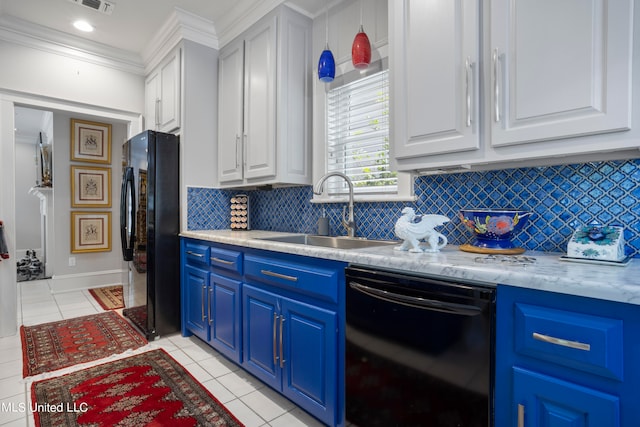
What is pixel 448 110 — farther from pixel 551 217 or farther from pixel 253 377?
pixel 253 377

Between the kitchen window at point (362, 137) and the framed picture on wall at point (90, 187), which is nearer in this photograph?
the kitchen window at point (362, 137)

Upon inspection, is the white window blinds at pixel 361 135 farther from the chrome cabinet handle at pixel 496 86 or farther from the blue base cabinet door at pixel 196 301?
the blue base cabinet door at pixel 196 301

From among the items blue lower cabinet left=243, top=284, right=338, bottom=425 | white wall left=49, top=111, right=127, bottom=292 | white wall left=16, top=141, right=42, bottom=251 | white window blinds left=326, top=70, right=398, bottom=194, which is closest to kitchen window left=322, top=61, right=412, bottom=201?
white window blinds left=326, top=70, right=398, bottom=194

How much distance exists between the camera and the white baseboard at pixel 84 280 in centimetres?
430

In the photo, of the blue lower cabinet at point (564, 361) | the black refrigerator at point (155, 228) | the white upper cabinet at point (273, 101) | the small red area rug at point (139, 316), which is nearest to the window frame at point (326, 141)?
the white upper cabinet at point (273, 101)

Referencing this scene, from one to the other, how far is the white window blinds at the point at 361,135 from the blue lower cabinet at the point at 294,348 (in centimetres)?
93

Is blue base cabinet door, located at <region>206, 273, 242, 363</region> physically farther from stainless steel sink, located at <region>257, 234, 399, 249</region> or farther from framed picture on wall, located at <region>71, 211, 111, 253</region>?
framed picture on wall, located at <region>71, 211, 111, 253</region>

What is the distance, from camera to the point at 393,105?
1.58m

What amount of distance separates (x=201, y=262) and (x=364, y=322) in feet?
5.26

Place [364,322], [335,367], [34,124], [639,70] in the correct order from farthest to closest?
[34,124] < [335,367] < [364,322] < [639,70]

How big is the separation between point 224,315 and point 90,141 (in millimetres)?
3773

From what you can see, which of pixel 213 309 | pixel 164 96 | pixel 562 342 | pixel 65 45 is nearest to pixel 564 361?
pixel 562 342

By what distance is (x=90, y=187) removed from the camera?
4.58m

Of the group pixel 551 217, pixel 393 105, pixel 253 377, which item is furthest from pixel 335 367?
pixel 393 105
